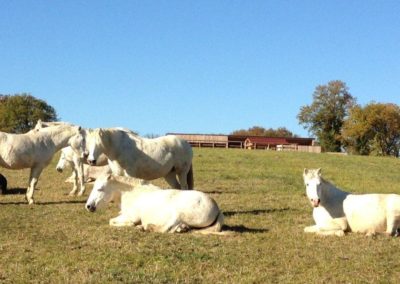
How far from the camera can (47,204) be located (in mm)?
14867

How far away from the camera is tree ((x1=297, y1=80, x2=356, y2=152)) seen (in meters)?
99.4

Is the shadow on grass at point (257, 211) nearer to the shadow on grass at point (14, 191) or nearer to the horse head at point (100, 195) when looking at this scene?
the horse head at point (100, 195)

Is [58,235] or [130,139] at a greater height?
[130,139]

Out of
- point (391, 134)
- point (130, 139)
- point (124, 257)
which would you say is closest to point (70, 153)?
point (130, 139)

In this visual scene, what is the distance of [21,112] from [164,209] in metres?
89.8

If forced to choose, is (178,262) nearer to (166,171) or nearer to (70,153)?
(166,171)

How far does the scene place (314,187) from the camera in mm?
10414

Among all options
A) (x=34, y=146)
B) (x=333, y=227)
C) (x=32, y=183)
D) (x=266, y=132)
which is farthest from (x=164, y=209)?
(x=266, y=132)

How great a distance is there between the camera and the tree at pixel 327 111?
99444 millimetres

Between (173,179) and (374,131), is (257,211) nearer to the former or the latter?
(173,179)

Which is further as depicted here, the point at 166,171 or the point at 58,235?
the point at 166,171

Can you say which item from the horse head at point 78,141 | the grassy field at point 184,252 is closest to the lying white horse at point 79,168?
the horse head at point 78,141

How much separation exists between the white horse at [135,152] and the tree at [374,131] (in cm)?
7910

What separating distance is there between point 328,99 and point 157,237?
95279mm
